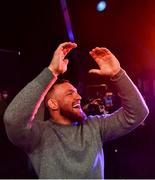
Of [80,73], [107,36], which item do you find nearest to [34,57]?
[80,73]

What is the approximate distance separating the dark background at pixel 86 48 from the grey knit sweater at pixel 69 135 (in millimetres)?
2082

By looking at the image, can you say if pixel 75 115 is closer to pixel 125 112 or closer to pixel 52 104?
pixel 52 104

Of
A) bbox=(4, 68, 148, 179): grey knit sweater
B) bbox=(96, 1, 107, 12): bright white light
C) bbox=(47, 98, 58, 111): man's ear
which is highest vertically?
bbox=(96, 1, 107, 12): bright white light

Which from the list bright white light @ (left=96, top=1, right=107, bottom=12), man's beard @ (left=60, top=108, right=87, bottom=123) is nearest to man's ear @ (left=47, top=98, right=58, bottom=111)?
man's beard @ (left=60, top=108, right=87, bottom=123)

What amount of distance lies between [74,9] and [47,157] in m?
3.26

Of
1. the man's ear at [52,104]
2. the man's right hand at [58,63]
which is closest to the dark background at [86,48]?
the man's ear at [52,104]

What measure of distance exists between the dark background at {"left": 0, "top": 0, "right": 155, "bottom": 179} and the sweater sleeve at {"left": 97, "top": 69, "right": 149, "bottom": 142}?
205cm

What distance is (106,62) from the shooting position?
6.66 feet

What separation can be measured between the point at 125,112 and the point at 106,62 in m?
0.34

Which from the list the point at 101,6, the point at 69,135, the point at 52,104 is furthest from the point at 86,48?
the point at 69,135

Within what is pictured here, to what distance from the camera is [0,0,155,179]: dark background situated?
4.31 m

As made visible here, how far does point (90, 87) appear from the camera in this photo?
3.94 metres

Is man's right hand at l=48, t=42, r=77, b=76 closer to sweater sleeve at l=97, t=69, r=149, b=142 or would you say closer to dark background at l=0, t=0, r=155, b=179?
sweater sleeve at l=97, t=69, r=149, b=142

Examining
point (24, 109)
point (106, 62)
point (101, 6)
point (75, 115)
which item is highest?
point (101, 6)
